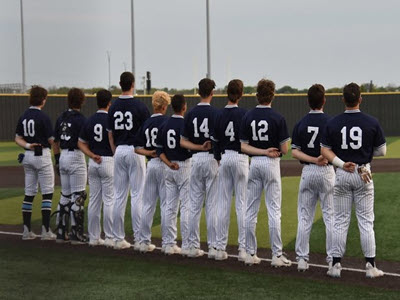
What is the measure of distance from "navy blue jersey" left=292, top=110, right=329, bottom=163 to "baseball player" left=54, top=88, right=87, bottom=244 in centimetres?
353

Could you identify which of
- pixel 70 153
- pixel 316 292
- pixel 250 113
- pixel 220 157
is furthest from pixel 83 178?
pixel 316 292

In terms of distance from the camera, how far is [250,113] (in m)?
9.32

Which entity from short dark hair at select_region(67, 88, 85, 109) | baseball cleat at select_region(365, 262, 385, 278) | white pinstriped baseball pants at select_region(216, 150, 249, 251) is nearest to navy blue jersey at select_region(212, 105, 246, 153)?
white pinstriped baseball pants at select_region(216, 150, 249, 251)

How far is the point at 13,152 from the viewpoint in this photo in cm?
3159

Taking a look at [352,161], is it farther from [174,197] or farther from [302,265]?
[174,197]

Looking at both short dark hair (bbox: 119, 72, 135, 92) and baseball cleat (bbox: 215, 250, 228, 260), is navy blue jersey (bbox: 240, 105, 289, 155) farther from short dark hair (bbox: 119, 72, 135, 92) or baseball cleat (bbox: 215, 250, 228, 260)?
short dark hair (bbox: 119, 72, 135, 92)

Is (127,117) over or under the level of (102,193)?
over

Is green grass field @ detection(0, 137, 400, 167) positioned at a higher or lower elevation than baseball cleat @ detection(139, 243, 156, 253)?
lower

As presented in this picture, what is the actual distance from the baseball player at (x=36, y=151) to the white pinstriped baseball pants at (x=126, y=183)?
1278mm

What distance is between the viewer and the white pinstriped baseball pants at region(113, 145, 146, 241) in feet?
35.3

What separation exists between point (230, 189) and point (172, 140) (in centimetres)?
95

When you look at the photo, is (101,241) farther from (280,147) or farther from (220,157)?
(280,147)

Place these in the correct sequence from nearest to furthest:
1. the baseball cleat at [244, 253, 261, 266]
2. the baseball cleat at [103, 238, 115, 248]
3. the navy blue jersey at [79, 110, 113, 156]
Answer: the baseball cleat at [244, 253, 261, 266] → the baseball cleat at [103, 238, 115, 248] → the navy blue jersey at [79, 110, 113, 156]

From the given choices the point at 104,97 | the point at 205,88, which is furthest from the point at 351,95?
the point at 104,97
